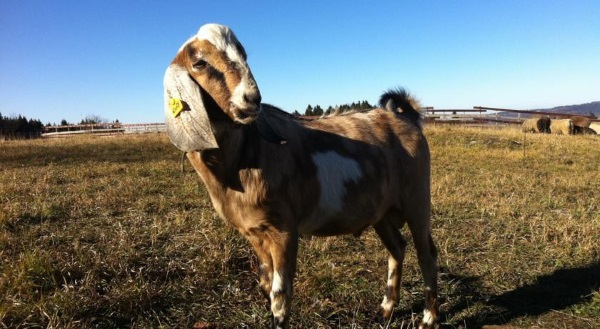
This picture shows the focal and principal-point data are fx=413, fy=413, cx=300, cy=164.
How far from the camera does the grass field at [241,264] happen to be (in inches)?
149

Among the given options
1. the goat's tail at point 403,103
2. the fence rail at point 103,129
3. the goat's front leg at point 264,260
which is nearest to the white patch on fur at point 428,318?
the goat's front leg at point 264,260

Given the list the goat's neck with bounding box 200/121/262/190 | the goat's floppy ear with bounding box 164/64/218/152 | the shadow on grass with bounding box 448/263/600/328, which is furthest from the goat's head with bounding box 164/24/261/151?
the shadow on grass with bounding box 448/263/600/328

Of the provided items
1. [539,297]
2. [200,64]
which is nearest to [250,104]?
[200,64]

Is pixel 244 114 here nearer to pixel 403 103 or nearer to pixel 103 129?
pixel 403 103

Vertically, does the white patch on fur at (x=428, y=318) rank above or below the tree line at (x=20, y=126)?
below

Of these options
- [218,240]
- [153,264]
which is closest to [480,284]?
[218,240]

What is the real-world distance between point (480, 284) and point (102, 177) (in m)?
9.23

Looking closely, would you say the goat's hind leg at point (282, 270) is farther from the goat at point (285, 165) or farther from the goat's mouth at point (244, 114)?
the goat's mouth at point (244, 114)

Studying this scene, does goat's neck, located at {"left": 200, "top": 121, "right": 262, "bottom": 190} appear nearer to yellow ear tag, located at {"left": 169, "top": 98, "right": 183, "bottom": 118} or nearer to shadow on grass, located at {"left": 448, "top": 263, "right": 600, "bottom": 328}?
yellow ear tag, located at {"left": 169, "top": 98, "right": 183, "bottom": 118}

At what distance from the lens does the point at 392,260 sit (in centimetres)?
447

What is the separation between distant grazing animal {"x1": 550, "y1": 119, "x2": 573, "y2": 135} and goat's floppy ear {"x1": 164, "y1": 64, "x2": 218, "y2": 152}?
25772mm

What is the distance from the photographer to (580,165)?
1240 centimetres

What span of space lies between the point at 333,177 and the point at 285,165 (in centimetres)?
55

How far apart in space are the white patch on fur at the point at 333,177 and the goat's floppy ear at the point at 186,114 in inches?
47.1
